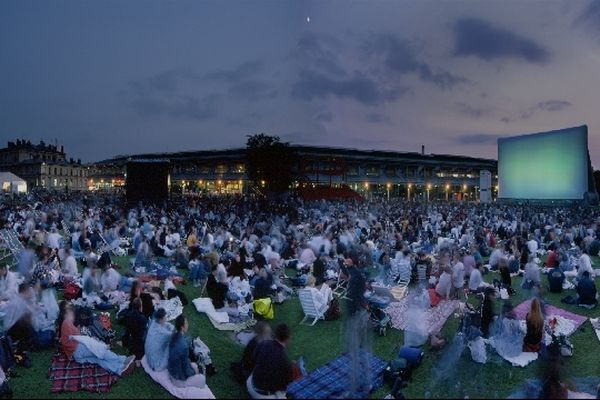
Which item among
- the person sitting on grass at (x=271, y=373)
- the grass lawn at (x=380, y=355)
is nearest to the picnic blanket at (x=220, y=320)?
the grass lawn at (x=380, y=355)

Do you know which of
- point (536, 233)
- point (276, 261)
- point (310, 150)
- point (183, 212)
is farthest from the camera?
point (310, 150)

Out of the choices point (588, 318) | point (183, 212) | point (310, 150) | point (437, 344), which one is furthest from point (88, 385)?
point (310, 150)

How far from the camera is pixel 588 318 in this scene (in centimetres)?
1072

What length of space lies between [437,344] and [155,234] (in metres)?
14.1

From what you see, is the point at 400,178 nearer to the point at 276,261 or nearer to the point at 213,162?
the point at 213,162

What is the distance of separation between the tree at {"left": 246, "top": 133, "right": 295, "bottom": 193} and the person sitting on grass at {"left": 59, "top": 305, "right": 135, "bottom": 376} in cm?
4454

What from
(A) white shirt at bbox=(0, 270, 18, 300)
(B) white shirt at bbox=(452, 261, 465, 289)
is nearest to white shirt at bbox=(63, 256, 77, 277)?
(A) white shirt at bbox=(0, 270, 18, 300)

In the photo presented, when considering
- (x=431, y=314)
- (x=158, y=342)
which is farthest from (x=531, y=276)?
(x=158, y=342)

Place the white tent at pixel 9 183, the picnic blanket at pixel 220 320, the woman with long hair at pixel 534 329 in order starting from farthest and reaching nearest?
the white tent at pixel 9 183, the picnic blanket at pixel 220 320, the woman with long hair at pixel 534 329

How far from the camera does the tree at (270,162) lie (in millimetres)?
52062

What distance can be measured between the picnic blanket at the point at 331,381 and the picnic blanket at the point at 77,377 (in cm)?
300

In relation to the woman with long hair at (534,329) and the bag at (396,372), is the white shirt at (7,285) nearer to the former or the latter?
the bag at (396,372)

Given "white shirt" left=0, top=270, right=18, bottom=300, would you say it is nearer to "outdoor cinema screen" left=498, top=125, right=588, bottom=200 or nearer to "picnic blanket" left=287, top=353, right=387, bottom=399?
"picnic blanket" left=287, top=353, right=387, bottom=399

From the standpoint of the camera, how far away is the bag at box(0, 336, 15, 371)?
7.14 m
